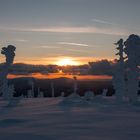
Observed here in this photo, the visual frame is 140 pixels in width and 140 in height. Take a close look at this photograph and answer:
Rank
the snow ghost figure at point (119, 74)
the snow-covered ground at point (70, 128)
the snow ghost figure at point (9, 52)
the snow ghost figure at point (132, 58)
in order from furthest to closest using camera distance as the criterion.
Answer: the snow ghost figure at point (9, 52), the snow ghost figure at point (119, 74), the snow ghost figure at point (132, 58), the snow-covered ground at point (70, 128)

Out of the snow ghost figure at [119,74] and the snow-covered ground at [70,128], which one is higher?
the snow ghost figure at [119,74]

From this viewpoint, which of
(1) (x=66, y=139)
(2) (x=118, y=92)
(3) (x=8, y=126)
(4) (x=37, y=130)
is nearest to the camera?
(1) (x=66, y=139)

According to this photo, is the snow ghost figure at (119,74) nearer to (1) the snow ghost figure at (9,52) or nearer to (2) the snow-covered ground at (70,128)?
(1) the snow ghost figure at (9,52)

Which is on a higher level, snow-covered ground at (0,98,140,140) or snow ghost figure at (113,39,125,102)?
snow ghost figure at (113,39,125,102)

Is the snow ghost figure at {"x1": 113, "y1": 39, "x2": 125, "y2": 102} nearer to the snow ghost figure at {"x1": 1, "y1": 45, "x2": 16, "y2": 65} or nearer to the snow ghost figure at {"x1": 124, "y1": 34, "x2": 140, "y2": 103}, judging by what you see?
the snow ghost figure at {"x1": 124, "y1": 34, "x2": 140, "y2": 103}

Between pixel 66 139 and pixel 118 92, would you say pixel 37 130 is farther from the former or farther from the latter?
pixel 118 92

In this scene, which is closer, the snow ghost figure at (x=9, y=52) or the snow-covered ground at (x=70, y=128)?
the snow-covered ground at (x=70, y=128)

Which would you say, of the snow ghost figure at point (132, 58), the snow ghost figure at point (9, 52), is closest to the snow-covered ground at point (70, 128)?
the snow ghost figure at point (132, 58)

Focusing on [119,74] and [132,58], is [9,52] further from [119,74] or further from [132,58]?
[132,58]

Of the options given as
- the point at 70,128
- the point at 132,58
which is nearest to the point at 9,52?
the point at 132,58

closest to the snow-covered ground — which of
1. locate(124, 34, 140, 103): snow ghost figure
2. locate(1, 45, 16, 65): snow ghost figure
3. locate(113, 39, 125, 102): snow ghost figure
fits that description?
locate(124, 34, 140, 103): snow ghost figure

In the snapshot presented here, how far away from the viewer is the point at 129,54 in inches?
1449

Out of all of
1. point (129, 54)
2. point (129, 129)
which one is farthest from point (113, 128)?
point (129, 54)

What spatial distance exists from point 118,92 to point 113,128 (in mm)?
24080
